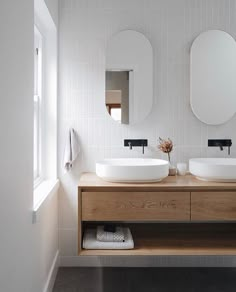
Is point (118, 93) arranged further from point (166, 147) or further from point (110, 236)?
point (110, 236)

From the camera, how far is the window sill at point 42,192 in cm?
198

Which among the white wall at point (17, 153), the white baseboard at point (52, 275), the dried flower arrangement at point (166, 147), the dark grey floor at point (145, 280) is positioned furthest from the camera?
the dried flower arrangement at point (166, 147)

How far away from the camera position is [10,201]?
4.63 ft

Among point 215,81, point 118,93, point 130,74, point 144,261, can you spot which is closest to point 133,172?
point 118,93

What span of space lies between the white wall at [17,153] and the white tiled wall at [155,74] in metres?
1.03

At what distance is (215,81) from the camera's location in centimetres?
284

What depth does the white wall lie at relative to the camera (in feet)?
4.33

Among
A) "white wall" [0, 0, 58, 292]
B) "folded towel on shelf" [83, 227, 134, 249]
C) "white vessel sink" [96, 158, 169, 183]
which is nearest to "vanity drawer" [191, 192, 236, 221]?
"white vessel sink" [96, 158, 169, 183]

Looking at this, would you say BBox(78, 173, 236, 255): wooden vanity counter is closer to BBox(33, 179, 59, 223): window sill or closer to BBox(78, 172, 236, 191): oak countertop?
BBox(78, 172, 236, 191): oak countertop

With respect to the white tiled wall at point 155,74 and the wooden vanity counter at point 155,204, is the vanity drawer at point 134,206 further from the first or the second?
the white tiled wall at point 155,74

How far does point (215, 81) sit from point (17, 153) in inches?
75.6

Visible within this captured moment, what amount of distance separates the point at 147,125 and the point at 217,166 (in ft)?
2.57

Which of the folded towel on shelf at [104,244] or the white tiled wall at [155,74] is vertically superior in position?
the white tiled wall at [155,74]

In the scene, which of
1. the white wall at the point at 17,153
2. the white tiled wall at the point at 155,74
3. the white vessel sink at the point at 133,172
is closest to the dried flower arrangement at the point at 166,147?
the white tiled wall at the point at 155,74
